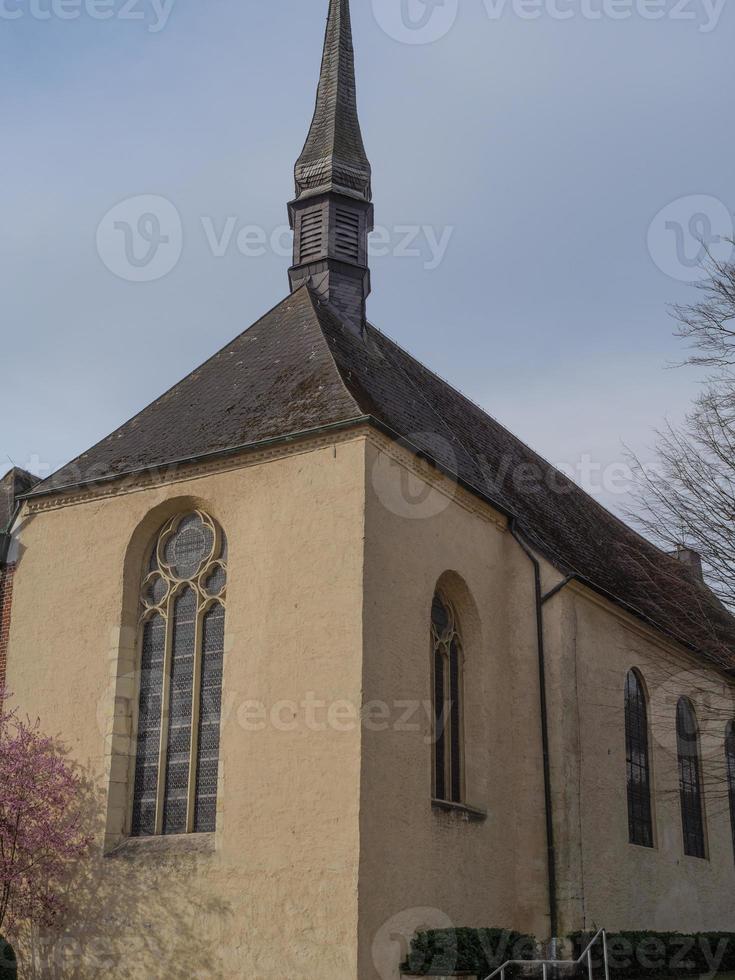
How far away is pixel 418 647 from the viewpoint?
14.4 meters

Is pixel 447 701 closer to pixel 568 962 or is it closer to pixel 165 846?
pixel 568 962

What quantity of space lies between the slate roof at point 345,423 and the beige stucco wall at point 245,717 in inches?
29.6

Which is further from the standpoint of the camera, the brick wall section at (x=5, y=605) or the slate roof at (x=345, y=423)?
the brick wall section at (x=5, y=605)

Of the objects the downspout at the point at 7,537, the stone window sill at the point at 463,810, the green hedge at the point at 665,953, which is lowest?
the green hedge at the point at 665,953

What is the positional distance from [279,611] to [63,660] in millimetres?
3468

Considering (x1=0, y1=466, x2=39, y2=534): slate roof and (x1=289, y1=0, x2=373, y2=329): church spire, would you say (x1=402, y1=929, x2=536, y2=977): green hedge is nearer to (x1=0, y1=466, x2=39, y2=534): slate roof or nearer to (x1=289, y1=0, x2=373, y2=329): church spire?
(x1=0, y1=466, x2=39, y2=534): slate roof

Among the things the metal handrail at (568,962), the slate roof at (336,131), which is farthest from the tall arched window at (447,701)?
the slate roof at (336,131)

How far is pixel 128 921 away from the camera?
13.7 metres

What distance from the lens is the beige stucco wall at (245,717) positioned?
499 inches

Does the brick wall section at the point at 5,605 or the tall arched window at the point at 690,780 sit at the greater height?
the brick wall section at the point at 5,605

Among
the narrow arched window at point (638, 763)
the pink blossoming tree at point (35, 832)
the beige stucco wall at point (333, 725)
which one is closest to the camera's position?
the beige stucco wall at point (333, 725)

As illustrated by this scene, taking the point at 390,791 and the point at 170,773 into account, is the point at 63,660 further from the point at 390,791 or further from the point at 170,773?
the point at 390,791
